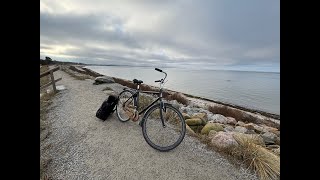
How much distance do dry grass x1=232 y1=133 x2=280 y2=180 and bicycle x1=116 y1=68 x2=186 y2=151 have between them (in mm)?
1350

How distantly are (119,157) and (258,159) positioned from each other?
9.63 ft

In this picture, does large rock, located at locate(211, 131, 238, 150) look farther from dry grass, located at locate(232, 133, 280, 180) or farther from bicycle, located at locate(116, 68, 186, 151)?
bicycle, located at locate(116, 68, 186, 151)

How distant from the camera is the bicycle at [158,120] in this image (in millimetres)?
5250

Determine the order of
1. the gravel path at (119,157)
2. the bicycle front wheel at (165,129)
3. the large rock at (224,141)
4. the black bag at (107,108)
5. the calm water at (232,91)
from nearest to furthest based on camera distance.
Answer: the gravel path at (119,157)
the bicycle front wheel at (165,129)
the large rock at (224,141)
the black bag at (107,108)
the calm water at (232,91)

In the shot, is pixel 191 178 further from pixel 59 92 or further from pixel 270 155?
pixel 59 92

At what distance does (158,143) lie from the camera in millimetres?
5566

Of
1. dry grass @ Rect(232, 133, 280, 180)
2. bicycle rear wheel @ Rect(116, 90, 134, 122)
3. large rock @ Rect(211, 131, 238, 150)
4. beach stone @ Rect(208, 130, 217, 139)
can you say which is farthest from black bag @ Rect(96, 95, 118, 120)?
dry grass @ Rect(232, 133, 280, 180)

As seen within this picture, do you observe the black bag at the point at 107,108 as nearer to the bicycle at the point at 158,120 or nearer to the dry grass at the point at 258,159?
the bicycle at the point at 158,120

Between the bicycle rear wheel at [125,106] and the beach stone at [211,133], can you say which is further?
the bicycle rear wheel at [125,106]

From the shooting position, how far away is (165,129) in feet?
19.3

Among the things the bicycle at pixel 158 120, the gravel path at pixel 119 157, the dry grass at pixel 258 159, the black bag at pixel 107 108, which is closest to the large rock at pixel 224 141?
the dry grass at pixel 258 159
